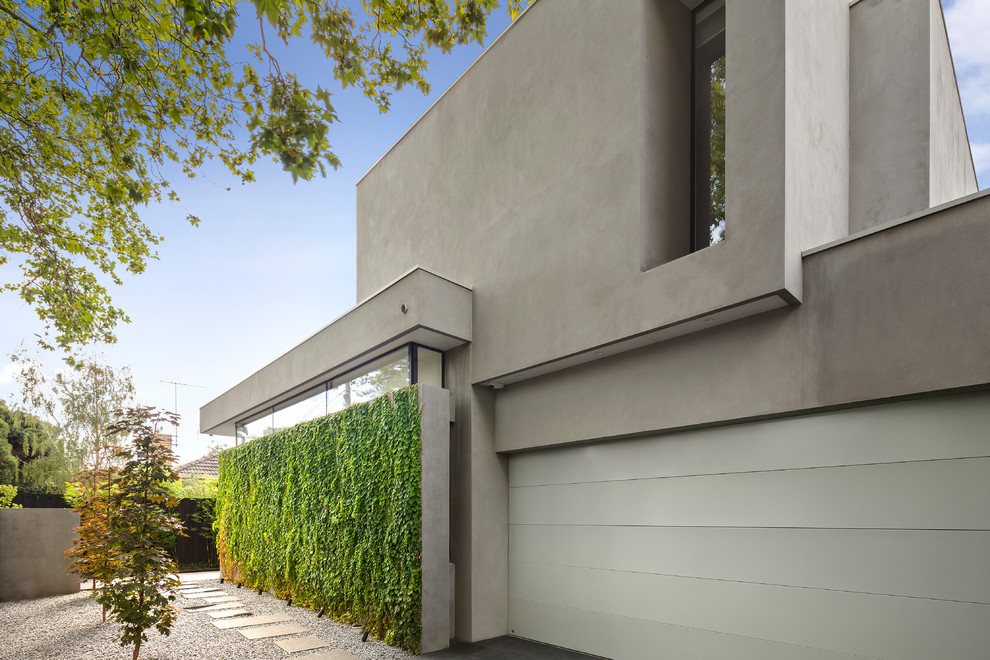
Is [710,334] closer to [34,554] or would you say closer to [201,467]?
[34,554]

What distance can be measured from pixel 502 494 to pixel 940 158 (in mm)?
6024

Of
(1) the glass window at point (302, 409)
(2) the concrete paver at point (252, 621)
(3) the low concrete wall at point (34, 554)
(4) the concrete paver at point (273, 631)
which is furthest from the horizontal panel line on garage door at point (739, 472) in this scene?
(3) the low concrete wall at point (34, 554)

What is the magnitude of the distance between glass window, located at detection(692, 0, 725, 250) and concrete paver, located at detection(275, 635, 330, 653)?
6218 millimetres

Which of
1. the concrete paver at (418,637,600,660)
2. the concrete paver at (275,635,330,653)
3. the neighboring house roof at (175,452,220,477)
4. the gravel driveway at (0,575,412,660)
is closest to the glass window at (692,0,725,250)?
the concrete paver at (418,637,600,660)

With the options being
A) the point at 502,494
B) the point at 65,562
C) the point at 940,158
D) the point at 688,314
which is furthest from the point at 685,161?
the point at 65,562

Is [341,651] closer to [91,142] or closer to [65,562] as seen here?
[91,142]

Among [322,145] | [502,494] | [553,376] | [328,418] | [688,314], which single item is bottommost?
[502,494]

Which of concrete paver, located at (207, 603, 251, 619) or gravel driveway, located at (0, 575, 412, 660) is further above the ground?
gravel driveway, located at (0, 575, 412, 660)

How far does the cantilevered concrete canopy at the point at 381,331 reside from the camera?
6.94 metres

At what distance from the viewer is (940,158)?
5660 mm

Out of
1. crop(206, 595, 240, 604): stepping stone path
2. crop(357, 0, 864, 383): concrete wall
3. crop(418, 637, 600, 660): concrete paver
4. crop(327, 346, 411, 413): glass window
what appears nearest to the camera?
crop(357, 0, 864, 383): concrete wall

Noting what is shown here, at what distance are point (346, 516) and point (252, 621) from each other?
2.03m

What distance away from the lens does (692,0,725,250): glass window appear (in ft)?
19.9

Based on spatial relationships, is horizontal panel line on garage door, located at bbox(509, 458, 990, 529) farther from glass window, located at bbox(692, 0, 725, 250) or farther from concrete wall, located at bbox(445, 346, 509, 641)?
glass window, located at bbox(692, 0, 725, 250)
